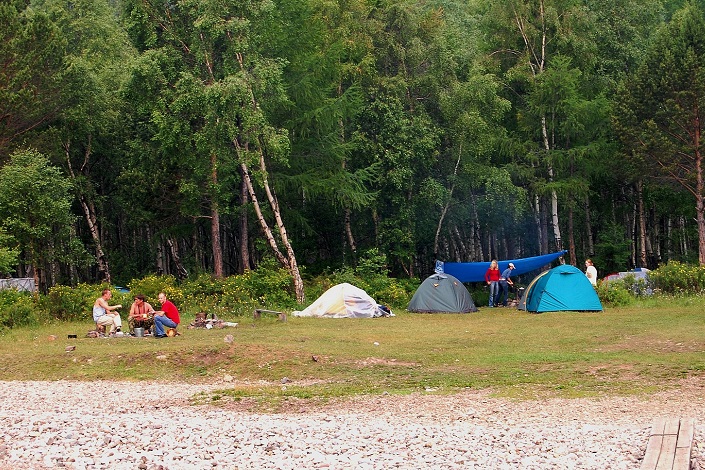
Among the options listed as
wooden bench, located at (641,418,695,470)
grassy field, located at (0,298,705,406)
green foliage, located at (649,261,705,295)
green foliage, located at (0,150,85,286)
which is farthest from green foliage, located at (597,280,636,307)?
wooden bench, located at (641,418,695,470)

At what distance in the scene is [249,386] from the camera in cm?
1501

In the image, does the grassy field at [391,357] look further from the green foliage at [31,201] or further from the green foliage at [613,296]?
the green foliage at [31,201]

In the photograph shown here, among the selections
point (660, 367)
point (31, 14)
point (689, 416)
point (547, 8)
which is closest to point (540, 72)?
point (547, 8)

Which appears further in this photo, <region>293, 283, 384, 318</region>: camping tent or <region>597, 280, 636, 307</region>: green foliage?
<region>597, 280, 636, 307</region>: green foliage

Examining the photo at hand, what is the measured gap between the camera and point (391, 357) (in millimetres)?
17422

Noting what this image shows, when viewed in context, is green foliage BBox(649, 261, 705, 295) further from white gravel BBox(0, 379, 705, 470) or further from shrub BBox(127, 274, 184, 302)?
white gravel BBox(0, 379, 705, 470)

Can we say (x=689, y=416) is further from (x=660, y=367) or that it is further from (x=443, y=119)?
(x=443, y=119)

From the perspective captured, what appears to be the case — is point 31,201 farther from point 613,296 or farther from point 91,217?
point 613,296

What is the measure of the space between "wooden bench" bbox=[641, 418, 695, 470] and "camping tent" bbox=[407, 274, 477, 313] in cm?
1915

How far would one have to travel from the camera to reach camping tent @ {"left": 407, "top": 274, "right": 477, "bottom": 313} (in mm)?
28781

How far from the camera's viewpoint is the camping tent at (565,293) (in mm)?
27000

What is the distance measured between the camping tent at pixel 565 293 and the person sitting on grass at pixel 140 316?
11.8 m

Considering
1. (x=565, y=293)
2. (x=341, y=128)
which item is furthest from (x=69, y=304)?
(x=341, y=128)

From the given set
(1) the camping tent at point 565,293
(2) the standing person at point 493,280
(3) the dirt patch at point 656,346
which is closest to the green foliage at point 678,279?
(1) the camping tent at point 565,293
